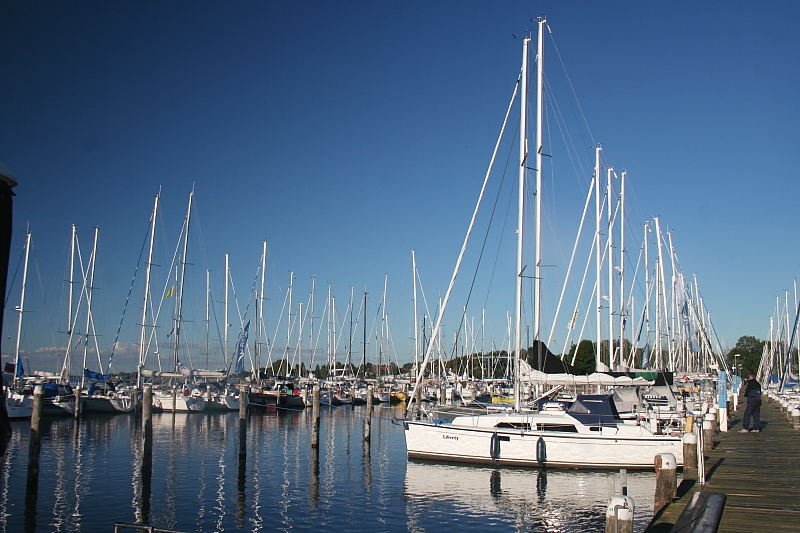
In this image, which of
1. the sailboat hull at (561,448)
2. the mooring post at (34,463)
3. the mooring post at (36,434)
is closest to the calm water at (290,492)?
the mooring post at (34,463)

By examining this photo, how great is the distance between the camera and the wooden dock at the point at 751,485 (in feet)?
37.5

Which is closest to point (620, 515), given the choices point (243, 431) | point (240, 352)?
point (243, 431)

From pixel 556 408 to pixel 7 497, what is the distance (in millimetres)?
24672

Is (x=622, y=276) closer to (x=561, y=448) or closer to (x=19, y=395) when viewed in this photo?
(x=561, y=448)

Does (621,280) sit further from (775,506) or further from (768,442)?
(775,506)

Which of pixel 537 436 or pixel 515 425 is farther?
pixel 515 425

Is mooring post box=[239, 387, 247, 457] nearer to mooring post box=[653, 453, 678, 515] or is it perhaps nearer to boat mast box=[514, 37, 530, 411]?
boat mast box=[514, 37, 530, 411]

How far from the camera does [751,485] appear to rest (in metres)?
14.6

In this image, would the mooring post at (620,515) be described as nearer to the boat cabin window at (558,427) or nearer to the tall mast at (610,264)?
the boat cabin window at (558,427)

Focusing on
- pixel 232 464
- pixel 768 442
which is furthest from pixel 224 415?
pixel 768 442

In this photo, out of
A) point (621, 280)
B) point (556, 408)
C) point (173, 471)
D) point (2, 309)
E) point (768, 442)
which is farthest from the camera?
point (621, 280)

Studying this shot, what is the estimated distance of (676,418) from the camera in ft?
87.8

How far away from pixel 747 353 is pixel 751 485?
147594mm

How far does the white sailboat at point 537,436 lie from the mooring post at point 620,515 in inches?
592
